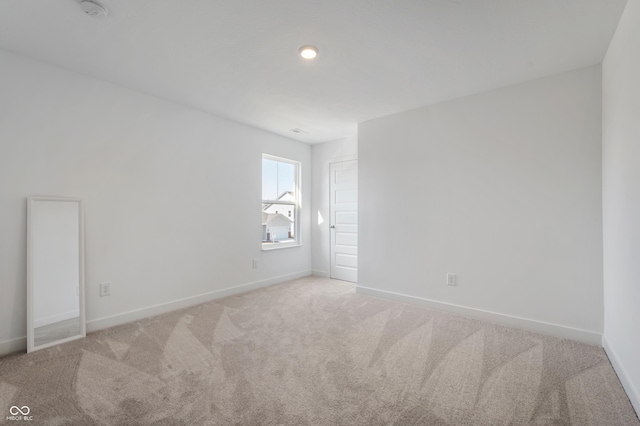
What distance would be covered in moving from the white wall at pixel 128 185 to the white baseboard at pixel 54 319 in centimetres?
10

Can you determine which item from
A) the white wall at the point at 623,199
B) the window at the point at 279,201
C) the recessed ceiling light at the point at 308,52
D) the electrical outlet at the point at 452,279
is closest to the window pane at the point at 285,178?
the window at the point at 279,201

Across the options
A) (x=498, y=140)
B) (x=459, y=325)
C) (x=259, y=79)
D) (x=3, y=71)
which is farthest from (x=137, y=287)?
(x=498, y=140)

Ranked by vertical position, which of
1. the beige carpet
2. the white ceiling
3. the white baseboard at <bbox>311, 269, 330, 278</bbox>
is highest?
the white ceiling

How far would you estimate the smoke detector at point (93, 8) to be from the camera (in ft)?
5.67

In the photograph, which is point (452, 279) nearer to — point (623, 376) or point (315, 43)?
point (623, 376)

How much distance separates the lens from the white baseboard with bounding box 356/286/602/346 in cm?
247

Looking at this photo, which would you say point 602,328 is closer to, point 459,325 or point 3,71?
point 459,325

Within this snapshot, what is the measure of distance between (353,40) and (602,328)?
3.16 metres

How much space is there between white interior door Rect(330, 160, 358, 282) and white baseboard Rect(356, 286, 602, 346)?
96 cm

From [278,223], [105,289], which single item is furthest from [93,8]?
[278,223]

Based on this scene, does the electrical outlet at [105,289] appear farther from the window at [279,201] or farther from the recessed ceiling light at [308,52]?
the recessed ceiling light at [308,52]

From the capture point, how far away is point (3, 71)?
2.24 metres

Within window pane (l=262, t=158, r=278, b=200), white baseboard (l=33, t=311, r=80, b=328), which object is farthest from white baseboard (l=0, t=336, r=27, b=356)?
window pane (l=262, t=158, r=278, b=200)

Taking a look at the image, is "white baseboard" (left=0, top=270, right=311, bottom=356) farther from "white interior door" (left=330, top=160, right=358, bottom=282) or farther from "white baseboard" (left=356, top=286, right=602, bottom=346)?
"white baseboard" (left=356, top=286, right=602, bottom=346)
